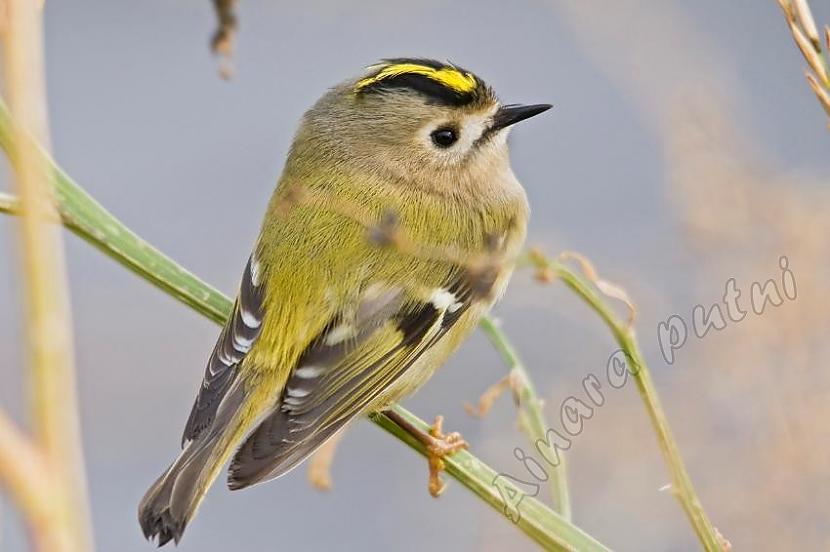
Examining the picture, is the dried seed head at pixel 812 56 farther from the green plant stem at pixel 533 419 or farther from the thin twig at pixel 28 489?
the thin twig at pixel 28 489

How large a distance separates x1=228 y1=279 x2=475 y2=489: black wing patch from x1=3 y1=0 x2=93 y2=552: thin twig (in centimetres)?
96

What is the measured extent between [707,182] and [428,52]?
6.09 ft

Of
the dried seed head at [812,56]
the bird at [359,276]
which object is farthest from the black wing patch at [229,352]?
the dried seed head at [812,56]

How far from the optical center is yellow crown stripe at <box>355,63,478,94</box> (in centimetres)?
151

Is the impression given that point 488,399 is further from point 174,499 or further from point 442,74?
point 442,74

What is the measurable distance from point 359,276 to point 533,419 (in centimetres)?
41

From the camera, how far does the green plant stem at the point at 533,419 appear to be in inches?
39.6

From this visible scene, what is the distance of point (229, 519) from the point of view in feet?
8.59

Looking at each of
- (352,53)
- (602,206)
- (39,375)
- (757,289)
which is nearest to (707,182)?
(757,289)

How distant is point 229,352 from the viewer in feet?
4.53

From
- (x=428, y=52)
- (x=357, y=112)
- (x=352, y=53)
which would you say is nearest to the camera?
(x=357, y=112)

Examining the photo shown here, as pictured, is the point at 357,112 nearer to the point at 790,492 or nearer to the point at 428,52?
the point at 790,492

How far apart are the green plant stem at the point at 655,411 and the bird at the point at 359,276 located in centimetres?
27

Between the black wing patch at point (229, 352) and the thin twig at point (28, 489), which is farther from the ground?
the thin twig at point (28, 489)
